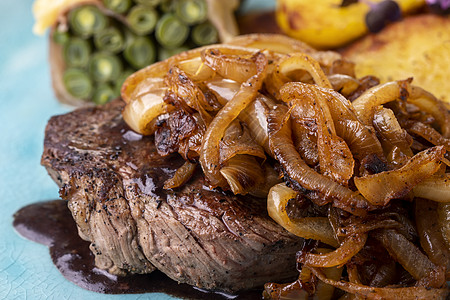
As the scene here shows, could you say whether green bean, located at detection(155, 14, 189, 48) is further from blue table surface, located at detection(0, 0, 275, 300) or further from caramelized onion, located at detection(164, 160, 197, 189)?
caramelized onion, located at detection(164, 160, 197, 189)

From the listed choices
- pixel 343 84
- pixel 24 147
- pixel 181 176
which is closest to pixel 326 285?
pixel 181 176

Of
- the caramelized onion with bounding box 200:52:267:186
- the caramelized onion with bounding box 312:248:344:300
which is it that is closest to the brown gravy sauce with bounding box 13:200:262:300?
the caramelized onion with bounding box 312:248:344:300

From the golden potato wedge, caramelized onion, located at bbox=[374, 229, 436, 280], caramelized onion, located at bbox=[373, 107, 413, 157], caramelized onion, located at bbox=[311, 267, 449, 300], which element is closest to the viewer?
caramelized onion, located at bbox=[311, 267, 449, 300]

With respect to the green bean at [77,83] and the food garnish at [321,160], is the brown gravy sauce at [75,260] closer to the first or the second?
the food garnish at [321,160]

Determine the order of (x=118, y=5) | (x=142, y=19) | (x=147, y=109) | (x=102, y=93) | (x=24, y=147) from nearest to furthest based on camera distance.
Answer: (x=147, y=109)
(x=24, y=147)
(x=118, y=5)
(x=142, y=19)
(x=102, y=93)

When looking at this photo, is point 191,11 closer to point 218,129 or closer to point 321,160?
point 218,129

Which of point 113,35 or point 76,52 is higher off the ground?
point 113,35

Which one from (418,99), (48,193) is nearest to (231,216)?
(418,99)

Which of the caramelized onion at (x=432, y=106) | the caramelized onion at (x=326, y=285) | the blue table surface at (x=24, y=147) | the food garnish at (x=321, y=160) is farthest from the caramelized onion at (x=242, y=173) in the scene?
the caramelized onion at (x=432, y=106)
